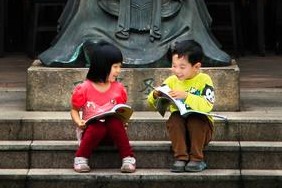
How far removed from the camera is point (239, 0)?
13.6m

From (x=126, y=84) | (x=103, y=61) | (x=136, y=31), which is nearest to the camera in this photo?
(x=103, y=61)

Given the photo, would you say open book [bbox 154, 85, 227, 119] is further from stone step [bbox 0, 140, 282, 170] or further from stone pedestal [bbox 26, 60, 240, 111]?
stone pedestal [bbox 26, 60, 240, 111]

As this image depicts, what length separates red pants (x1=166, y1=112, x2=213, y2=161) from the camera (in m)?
7.06

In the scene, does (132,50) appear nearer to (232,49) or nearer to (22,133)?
(22,133)

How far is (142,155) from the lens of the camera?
7.39 metres

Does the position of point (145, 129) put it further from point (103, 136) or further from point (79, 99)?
point (79, 99)

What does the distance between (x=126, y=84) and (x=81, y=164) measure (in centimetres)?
121

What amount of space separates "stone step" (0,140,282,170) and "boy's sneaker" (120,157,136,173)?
220 mm

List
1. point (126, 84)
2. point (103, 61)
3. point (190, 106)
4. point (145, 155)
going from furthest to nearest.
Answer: point (126, 84), point (145, 155), point (103, 61), point (190, 106)

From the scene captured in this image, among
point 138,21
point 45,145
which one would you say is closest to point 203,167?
point 45,145

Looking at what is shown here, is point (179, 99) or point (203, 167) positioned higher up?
point (179, 99)

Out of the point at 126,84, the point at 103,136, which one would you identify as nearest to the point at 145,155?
the point at 103,136

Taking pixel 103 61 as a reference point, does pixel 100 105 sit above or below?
below

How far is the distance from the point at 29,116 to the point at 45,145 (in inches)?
18.5
